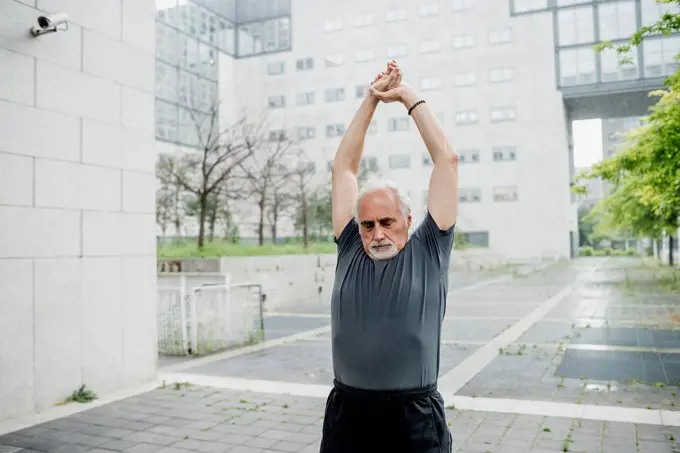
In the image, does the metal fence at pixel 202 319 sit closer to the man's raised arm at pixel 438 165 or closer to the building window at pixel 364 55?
the man's raised arm at pixel 438 165

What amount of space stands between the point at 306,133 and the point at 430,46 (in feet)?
17.2

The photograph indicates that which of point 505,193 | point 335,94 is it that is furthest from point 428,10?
point 505,193

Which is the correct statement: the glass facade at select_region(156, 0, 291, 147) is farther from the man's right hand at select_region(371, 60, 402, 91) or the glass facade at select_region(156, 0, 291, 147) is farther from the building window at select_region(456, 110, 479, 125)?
the man's right hand at select_region(371, 60, 402, 91)

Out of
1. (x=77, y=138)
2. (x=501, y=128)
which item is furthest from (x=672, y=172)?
(x=501, y=128)

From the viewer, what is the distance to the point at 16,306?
382 centimetres

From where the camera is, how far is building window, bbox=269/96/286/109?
15367mm

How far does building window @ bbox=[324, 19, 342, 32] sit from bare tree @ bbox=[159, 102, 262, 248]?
3583 millimetres

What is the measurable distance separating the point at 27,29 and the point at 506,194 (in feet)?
45.7

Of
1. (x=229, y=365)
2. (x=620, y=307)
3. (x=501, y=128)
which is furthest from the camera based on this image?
(x=501, y=128)

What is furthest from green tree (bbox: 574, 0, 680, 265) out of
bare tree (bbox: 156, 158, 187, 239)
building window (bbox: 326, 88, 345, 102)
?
bare tree (bbox: 156, 158, 187, 239)

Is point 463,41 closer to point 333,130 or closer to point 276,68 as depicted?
point 333,130

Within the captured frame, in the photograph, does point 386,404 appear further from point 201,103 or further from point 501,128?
point 501,128

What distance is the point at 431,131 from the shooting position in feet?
4.76

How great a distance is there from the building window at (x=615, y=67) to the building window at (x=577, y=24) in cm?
30
